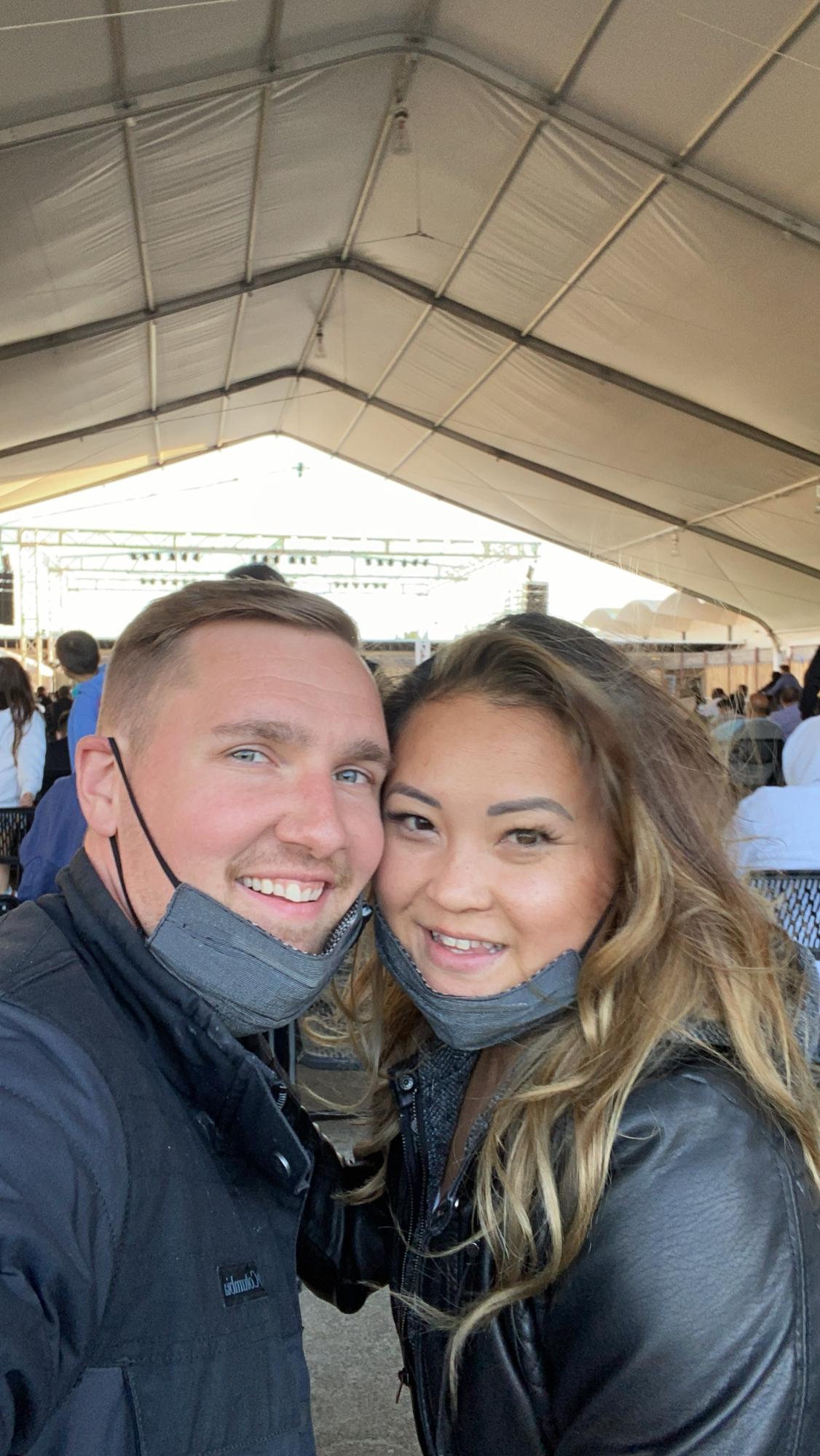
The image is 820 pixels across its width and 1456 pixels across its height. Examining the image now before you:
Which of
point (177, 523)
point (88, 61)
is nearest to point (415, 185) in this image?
point (88, 61)

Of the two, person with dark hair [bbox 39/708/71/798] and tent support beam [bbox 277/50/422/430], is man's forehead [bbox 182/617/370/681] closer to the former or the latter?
person with dark hair [bbox 39/708/71/798]

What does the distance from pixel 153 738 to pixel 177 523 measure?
2121 cm

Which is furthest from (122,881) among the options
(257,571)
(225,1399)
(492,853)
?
(257,571)

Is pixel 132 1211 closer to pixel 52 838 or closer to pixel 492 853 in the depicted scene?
pixel 492 853

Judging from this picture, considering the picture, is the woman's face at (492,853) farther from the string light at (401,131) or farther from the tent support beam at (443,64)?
the string light at (401,131)

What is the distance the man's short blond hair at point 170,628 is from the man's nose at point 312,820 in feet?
0.70

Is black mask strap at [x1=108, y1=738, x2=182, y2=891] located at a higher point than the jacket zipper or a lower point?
higher

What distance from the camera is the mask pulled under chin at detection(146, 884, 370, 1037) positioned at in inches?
52.4

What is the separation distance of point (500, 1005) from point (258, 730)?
0.47m

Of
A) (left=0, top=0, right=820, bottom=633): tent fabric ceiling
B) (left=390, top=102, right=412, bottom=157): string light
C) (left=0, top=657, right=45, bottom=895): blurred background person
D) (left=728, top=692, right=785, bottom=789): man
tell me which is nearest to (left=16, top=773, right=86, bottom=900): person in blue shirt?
(left=0, top=657, right=45, bottom=895): blurred background person

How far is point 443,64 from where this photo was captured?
840 cm

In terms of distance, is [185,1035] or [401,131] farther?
[401,131]

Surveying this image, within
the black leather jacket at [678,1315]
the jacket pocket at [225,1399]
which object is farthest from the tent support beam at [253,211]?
the jacket pocket at [225,1399]

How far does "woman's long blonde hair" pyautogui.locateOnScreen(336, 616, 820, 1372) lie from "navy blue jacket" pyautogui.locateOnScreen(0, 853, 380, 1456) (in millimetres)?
256
